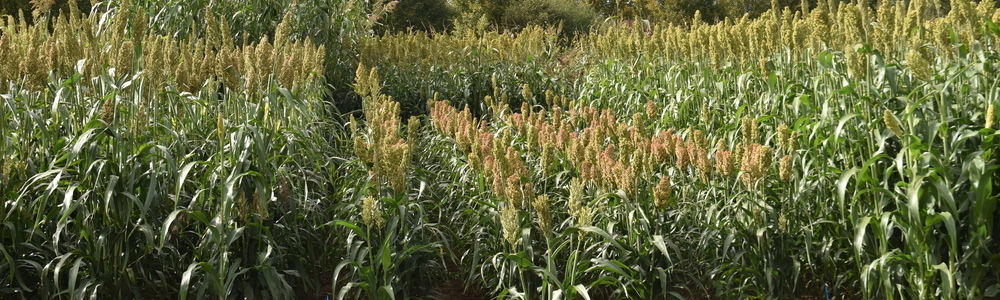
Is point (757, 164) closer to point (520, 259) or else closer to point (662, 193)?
point (662, 193)

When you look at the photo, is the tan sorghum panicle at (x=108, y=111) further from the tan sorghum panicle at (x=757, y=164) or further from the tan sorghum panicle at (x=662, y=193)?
the tan sorghum panicle at (x=757, y=164)

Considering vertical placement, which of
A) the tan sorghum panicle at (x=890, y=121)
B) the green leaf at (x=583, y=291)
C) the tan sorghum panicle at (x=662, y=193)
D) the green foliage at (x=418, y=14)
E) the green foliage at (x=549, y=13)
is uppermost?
the tan sorghum panicle at (x=890, y=121)

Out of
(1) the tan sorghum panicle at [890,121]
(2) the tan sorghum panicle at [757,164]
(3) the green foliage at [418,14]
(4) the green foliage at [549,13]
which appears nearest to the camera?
(1) the tan sorghum panicle at [890,121]

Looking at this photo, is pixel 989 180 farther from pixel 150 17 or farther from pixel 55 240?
pixel 150 17

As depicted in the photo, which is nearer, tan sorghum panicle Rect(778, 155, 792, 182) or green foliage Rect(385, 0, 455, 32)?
tan sorghum panicle Rect(778, 155, 792, 182)

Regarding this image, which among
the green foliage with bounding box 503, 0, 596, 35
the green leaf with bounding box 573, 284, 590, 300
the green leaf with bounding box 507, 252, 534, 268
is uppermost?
the green leaf with bounding box 507, 252, 534, 268

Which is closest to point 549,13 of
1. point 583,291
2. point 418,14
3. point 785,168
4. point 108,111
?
point 418,14

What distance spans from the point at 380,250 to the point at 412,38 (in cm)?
616

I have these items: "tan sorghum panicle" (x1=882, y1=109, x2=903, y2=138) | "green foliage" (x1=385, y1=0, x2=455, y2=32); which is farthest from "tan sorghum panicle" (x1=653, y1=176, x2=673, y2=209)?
"green foliage" (x1=385, y1=0, x2=455, y2=32)

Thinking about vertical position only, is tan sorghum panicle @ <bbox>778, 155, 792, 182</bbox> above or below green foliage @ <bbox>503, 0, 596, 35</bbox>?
above

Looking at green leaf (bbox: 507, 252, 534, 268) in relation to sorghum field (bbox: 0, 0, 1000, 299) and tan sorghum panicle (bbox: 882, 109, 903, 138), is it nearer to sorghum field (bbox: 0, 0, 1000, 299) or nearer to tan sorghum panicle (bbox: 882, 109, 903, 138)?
sorghum field (bbox: 0, 0, 1000, 299)

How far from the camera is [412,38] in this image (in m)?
9.29

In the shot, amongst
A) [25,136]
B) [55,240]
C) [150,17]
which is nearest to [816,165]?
[55,240]

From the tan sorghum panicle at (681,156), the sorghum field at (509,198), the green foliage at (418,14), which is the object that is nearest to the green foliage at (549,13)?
the green foliage at (418,14)
